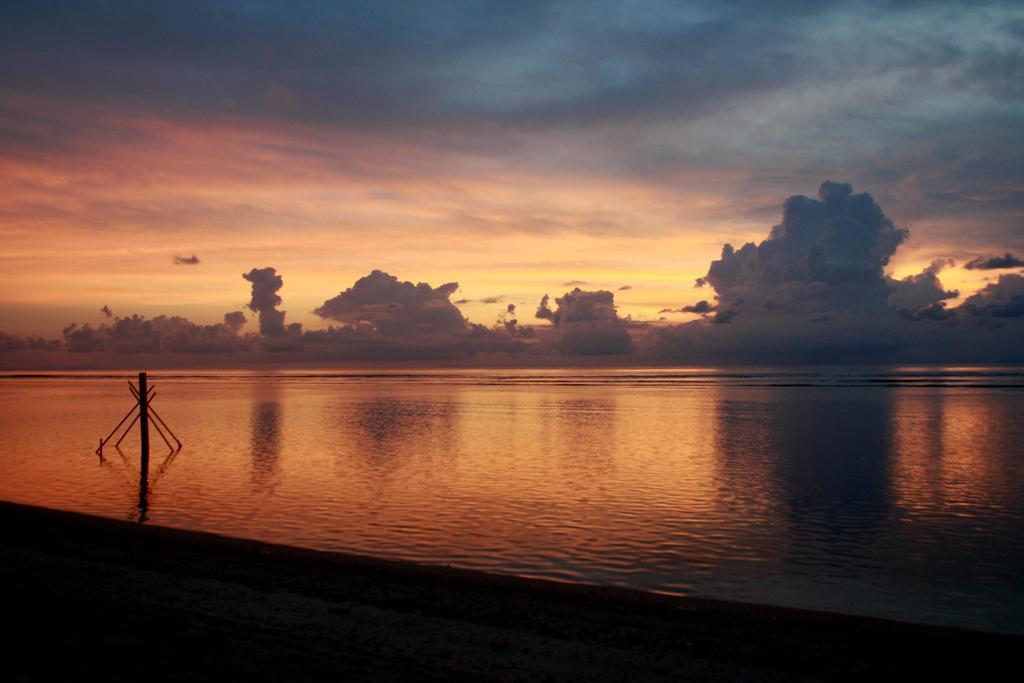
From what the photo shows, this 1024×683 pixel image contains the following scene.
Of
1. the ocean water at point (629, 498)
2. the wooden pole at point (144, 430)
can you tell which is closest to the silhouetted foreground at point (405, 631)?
the ocean water at point (629, 498)

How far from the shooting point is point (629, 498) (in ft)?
80.4

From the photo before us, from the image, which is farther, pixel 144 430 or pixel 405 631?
pixel 144 430

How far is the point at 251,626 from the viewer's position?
431 inches

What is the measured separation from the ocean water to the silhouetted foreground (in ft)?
11.0

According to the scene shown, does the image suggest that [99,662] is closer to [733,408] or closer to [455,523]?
[455,523]

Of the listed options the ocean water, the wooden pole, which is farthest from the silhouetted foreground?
the wooden pole

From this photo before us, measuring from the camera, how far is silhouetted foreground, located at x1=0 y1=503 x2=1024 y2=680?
30.9 ft

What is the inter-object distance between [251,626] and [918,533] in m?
17.0

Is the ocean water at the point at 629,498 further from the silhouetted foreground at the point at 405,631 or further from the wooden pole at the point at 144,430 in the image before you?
the silhouetted foreground at the point at 405,631

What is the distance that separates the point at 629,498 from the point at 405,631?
14.7 metres

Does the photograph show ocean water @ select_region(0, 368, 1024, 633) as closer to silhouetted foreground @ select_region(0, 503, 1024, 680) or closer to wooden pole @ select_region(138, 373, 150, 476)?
wooden pole @ select_region(138, 373, 150, 476)

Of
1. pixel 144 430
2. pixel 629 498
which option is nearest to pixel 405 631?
pixel 629 498

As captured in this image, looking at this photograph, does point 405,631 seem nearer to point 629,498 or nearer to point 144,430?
point 629,498

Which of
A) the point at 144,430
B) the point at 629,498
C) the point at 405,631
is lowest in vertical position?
the point at 629,498
